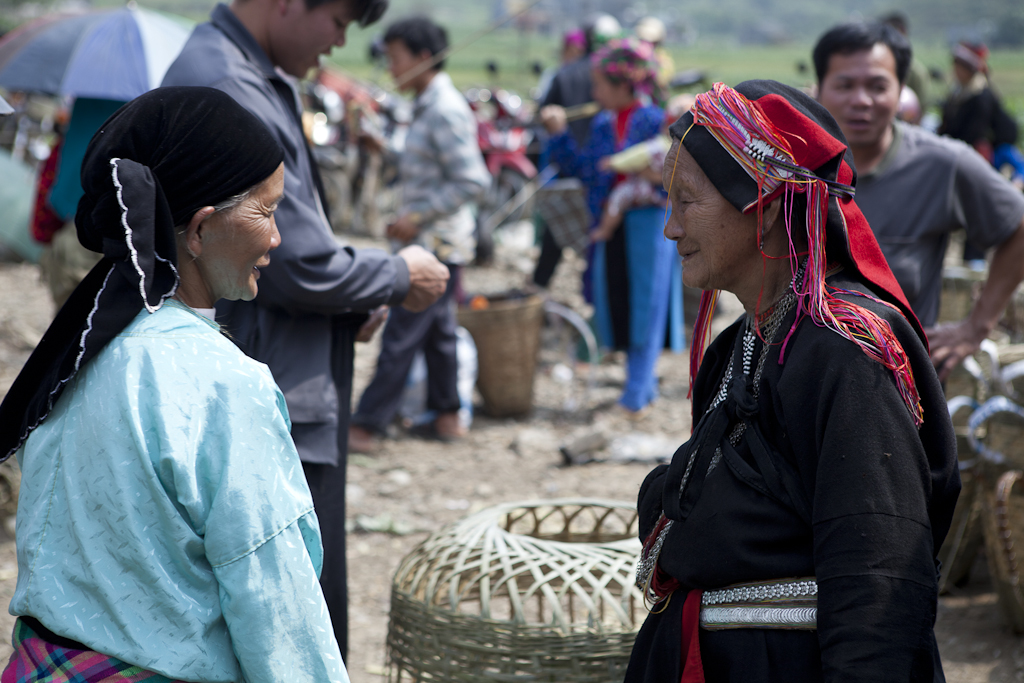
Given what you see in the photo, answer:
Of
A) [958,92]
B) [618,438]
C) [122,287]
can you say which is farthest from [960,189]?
[958,92]

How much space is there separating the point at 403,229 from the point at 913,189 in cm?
304

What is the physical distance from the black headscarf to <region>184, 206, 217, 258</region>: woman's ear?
0.01 m

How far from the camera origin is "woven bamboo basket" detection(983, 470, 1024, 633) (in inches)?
126

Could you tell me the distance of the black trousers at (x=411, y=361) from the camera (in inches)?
212

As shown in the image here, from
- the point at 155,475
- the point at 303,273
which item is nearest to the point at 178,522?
the point at 155,475

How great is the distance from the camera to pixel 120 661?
1.36 metres

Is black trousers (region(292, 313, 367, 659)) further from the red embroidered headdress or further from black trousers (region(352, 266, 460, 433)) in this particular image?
black trousers (region(352, 266, 460, 433))

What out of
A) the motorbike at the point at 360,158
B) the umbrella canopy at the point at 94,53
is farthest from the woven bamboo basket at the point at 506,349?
the motorbike at the point at 360,158

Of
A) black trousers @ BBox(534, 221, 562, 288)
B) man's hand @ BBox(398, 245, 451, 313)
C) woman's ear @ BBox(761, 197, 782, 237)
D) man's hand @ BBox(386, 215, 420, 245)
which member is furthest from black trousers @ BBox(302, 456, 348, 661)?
black trousers @ BBox(534, 221, 562, 288)

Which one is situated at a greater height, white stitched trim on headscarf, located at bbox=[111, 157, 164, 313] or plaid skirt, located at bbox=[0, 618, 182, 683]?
Answer: white stitched trim on headscarf, located at bbox=[111, 157, 164, 313]

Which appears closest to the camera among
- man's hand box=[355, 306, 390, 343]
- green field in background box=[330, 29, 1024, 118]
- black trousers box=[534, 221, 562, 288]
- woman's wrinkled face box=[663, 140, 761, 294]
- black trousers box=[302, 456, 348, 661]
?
woman's wrinkled face box=[663, 140, 761, 294]

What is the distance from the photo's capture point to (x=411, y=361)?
5.46 metres

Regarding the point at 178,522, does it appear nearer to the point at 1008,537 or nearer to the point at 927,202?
the point at 927,202

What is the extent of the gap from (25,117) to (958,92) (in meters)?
13.6
